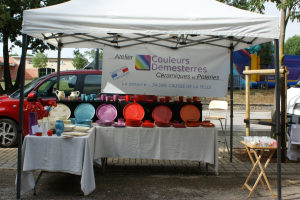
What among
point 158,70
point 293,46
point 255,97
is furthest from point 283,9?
point 293,46

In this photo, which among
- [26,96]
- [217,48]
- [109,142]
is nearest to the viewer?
[109,142]

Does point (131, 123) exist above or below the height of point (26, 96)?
below

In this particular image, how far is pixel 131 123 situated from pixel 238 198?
213 centimetres

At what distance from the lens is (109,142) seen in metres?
4.57

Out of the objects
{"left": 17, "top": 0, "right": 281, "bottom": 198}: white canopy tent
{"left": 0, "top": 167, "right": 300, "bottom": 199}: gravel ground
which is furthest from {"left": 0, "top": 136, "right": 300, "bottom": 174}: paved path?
{"left": 17, "top": 0, "right": 281, "bottom": 198}: white canopy tent

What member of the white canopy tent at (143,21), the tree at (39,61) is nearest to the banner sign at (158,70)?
the white canopy tent at (143,21)

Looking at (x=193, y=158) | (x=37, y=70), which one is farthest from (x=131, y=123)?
(x=37, y=70)

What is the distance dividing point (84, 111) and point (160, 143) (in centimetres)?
169

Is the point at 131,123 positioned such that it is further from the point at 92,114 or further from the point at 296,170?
the point at 296,170

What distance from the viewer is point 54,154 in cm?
364

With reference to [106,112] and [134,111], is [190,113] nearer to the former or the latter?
[134,111]

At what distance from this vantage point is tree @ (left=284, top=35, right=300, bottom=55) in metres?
47.3

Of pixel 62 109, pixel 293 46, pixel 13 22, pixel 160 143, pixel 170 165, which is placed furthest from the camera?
pixel 293 46

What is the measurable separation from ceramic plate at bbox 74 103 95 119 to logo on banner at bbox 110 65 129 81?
0.78m
